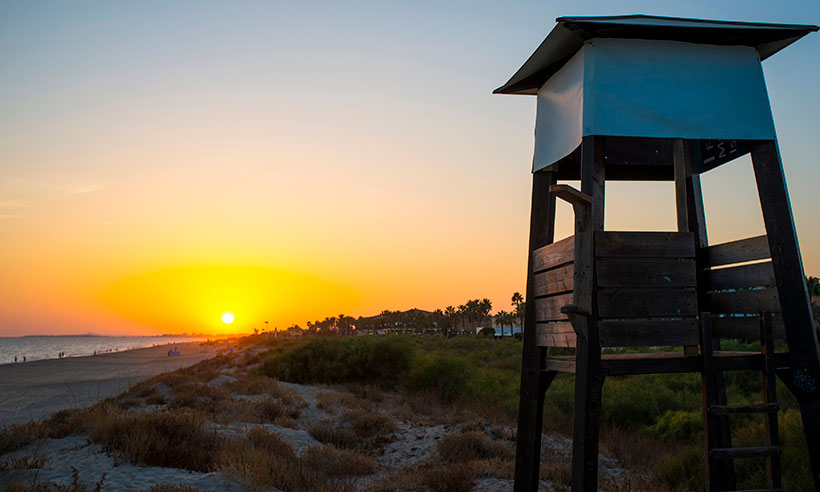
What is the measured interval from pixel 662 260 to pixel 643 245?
262 millimetres

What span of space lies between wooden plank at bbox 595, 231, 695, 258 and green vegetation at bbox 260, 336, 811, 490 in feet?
15.2

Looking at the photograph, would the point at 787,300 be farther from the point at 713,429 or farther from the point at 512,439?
the point at 512,439

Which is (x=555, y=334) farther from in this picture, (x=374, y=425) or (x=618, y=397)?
(x=618, y=397)

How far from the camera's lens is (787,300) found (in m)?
5.46

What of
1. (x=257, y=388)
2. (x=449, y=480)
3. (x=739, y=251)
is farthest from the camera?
(x=257, y=388)

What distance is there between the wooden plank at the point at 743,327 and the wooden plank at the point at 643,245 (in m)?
1.30

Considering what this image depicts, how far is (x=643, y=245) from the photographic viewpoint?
5500mm

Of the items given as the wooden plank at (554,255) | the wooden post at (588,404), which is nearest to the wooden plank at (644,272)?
the wooden post at (588,404)

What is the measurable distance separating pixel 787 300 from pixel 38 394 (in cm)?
3788

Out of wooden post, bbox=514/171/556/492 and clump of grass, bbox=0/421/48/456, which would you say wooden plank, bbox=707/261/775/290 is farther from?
clump of grass, bbox=0/421/48/456

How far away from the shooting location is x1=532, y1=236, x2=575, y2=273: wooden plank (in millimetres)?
5598

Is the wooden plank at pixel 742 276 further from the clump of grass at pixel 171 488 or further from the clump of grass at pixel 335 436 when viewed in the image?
the clump of grass at pixel 335 436

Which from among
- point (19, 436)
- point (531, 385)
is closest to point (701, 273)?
point (531, 385)

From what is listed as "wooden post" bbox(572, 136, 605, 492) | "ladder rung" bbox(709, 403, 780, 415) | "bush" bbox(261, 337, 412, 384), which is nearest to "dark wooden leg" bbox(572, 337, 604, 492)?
"wooden post" bbox(572, 136, 605, 492)
